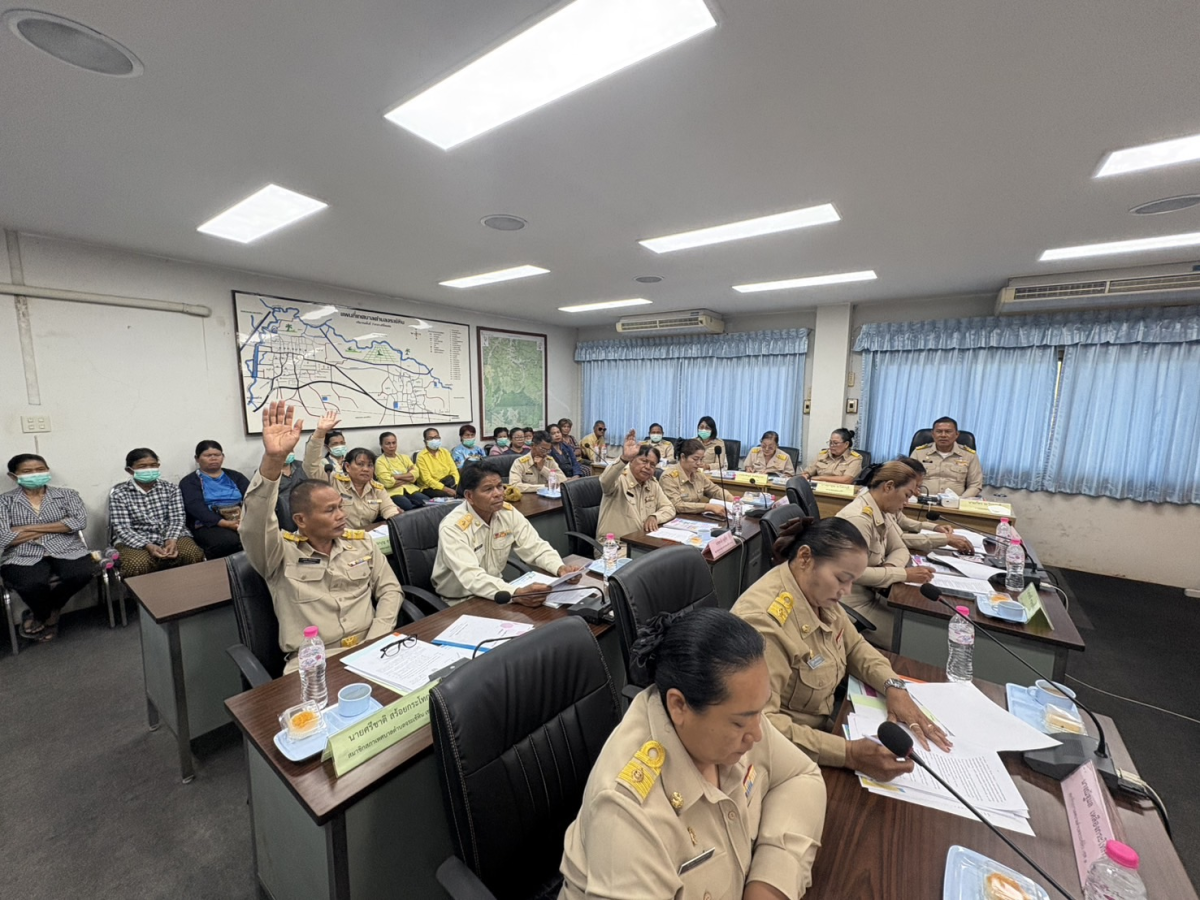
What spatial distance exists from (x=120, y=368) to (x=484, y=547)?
3664mm

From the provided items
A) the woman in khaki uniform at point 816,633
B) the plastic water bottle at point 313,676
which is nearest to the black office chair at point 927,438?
the woman in khaki uniform at point 816,633

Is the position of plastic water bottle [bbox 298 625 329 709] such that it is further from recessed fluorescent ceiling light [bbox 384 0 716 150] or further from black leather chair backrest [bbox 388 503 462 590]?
recessed fluorescent ceiling light [bbox 384 0 716 150]

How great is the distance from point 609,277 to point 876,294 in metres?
2.89

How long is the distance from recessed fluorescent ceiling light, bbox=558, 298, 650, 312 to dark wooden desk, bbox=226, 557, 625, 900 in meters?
4.84

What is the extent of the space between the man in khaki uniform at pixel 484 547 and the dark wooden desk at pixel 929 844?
125 centimetres

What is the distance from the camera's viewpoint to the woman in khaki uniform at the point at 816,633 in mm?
1311

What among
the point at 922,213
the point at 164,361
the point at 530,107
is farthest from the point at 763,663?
the point at 164,361

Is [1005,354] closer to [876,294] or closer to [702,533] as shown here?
[876,294]

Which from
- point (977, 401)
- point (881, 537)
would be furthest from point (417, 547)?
point (977, 401)

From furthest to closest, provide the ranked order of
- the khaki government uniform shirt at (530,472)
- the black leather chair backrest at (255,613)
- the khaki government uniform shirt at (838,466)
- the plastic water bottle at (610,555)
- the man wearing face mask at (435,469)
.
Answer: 1. the man wearing face mask at (435,469)
2. the khaki government uniform shirt at (838,466)
3. the khaki government uniform shirt at (530,472)
4. the plastic water bottle at (610,555)
5. the black leather chair backrest at (255,613)

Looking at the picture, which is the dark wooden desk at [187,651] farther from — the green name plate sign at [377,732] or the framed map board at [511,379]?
the framed map board at [511,379]

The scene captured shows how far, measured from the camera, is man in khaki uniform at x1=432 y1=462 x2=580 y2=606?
2.04 meters

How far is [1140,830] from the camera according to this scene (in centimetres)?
94

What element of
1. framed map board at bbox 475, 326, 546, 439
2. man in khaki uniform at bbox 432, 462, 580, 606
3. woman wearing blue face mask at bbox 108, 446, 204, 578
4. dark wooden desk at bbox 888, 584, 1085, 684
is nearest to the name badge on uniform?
man in khaki uniform at bbox 432, 462, 580, 606
